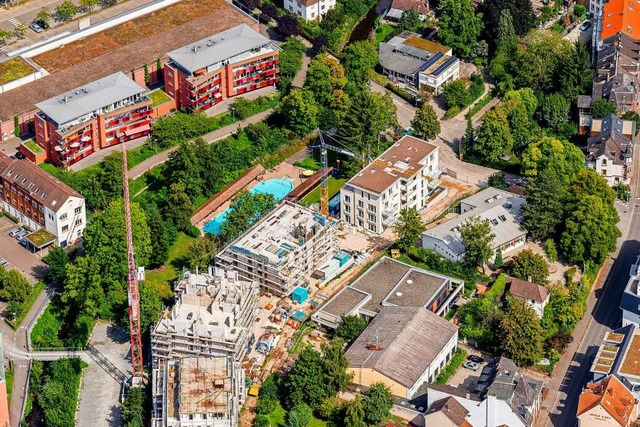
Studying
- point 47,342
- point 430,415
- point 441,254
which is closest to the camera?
point 430,415

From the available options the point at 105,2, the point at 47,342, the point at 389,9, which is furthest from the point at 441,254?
the point at 105,2

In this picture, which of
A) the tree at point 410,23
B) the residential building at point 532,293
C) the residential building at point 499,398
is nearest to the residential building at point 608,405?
the residential building at point 499,398

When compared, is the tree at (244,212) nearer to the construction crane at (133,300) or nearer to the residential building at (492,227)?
the construction crane at (133,300)

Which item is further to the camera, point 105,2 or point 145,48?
point 105,2

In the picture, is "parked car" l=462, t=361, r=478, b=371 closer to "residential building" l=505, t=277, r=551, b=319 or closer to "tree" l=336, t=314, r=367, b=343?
"residential building" l=505, t=277, r=551, b=319

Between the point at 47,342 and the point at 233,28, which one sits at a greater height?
the point at 233,28

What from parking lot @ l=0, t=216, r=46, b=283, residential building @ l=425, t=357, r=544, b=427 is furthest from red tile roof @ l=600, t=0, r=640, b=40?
parking lot @ l=0, t=216, r=46, b=283

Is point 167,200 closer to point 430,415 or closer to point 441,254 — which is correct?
point 441,254

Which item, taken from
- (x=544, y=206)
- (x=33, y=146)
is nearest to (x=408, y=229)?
(x=544, y=206)
